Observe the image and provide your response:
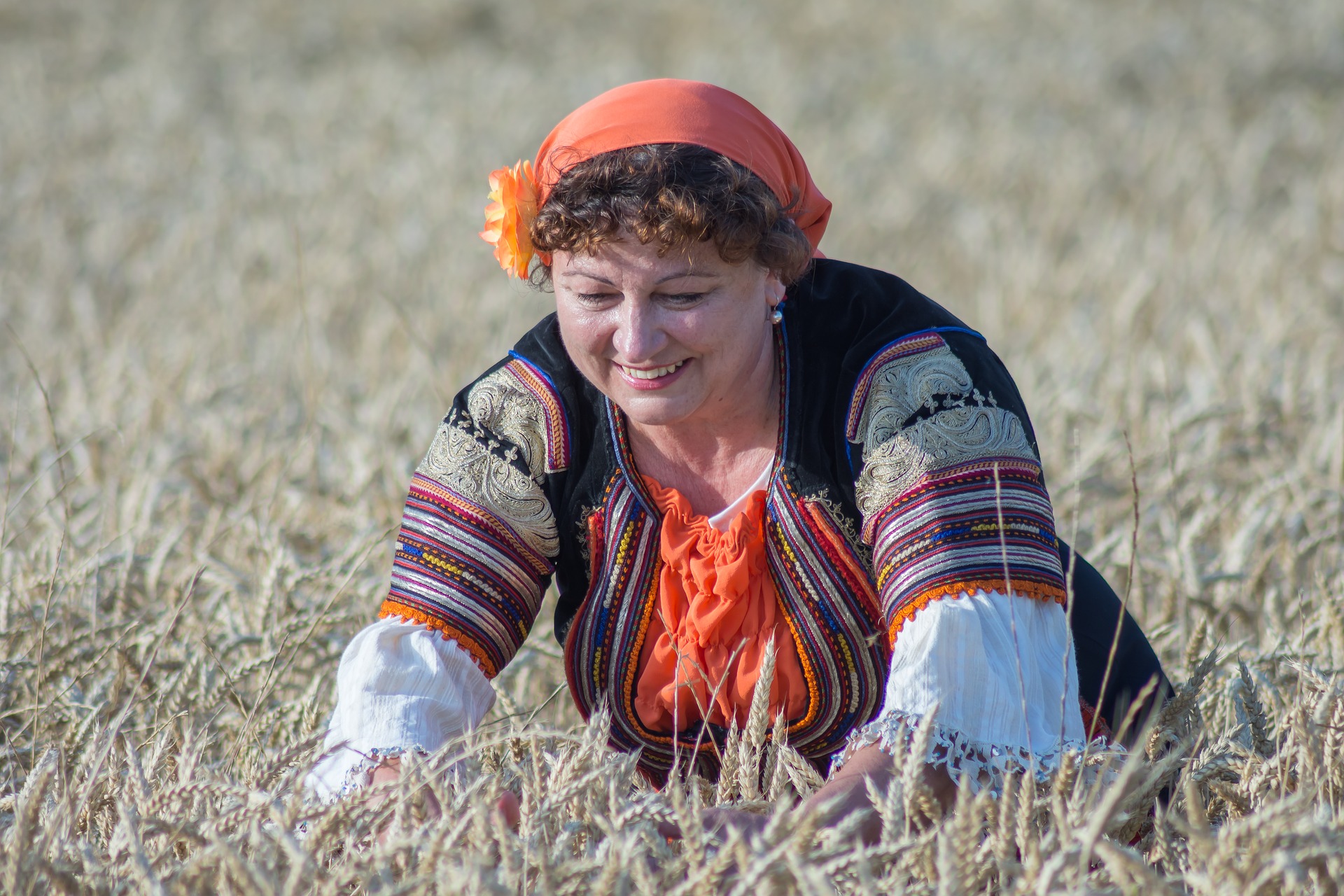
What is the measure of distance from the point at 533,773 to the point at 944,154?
5804 millimetres

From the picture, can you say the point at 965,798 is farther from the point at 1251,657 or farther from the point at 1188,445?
the point at 1188,445

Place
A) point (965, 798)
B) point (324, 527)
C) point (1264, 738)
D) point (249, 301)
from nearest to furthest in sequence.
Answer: point (965, 798) < point (1264, 738) < point (324, 527) < point (249, 301)

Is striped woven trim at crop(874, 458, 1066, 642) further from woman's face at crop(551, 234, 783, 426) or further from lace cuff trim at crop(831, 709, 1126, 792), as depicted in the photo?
woman's face at crop(551, 234, 783, 426)

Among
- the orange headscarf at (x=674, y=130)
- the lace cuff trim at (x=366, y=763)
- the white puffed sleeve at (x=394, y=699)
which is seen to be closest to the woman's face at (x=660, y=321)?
the orange headscarf at (x=674, y=130)

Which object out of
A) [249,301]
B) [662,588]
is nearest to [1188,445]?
[662,588]

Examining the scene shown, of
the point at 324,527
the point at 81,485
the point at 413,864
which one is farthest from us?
the point at 81,485

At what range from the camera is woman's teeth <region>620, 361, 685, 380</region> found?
5.84 ft

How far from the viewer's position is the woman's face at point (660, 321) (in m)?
1.75

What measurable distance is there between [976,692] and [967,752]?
0.07 metres

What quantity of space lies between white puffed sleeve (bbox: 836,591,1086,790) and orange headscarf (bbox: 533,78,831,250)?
53cm

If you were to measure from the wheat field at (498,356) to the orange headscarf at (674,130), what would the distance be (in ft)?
1.89

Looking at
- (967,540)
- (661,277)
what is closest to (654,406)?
(661,277)

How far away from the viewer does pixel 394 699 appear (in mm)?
1763

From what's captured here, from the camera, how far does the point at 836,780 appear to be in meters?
1.58
